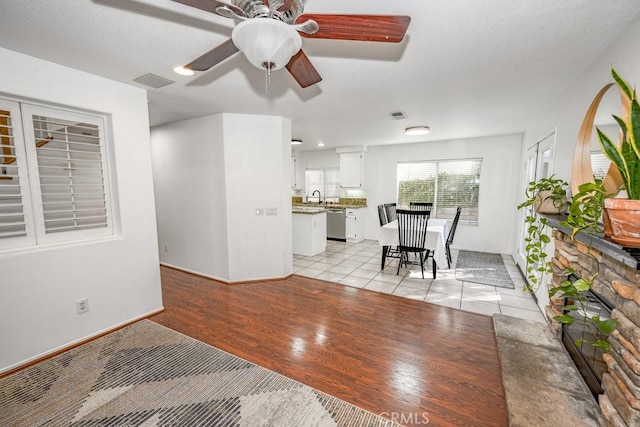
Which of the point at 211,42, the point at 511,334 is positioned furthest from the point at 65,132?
the point at 511,334

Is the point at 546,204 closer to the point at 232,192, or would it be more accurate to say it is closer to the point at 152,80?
the point at 232,192

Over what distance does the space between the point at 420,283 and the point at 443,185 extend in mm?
2864

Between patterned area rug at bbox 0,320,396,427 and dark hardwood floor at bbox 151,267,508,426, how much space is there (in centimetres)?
14

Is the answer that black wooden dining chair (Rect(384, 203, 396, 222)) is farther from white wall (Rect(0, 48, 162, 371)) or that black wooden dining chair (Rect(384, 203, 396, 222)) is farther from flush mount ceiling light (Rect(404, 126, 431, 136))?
Result: white wall (Rect(0, 48, 162, 371))

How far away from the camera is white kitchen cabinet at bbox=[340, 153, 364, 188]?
6449 millimetres

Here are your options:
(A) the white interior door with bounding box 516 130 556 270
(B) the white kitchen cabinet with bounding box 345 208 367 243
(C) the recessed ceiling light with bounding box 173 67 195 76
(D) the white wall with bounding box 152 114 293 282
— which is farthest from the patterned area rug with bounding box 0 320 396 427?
(B) the white kitchen cabinet with bounding box 345 208 367 243

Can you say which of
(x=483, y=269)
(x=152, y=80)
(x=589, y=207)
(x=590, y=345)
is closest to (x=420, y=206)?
(x=483, y=269)

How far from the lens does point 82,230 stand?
7.80 ft

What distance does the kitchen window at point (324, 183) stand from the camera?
7.23 metres

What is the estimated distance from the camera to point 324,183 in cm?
739

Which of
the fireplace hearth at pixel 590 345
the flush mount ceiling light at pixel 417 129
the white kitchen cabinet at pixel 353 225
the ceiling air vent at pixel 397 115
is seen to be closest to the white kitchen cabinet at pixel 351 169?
the white kitchen cabinet at pixel 353 225

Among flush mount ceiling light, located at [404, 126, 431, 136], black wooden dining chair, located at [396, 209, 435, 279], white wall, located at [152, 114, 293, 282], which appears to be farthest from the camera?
flush mount ceiling light, located at [404, 126, 431, 136]

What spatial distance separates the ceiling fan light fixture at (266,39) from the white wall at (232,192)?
249cm

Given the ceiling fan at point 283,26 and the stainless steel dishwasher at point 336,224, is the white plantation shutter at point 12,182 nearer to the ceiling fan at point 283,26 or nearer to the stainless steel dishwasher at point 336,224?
the ceiling fan at point 283,26
